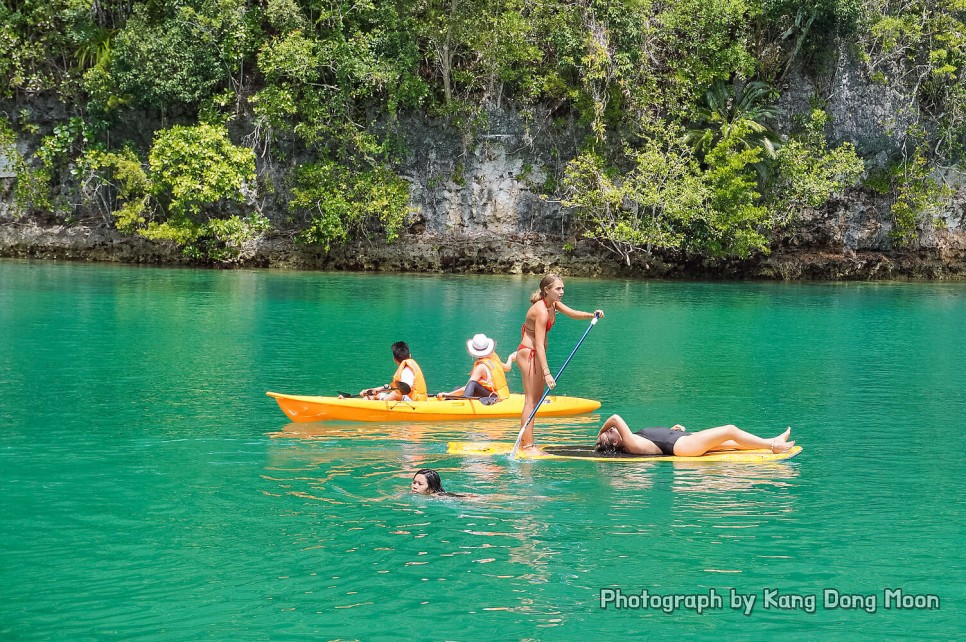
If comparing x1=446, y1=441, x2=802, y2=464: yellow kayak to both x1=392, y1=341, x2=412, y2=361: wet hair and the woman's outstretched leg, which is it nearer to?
the woman's outstretched leg

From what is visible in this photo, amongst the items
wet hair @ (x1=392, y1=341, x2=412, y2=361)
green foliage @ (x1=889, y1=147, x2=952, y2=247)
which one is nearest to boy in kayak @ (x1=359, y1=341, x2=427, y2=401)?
wet hair @ (x1=392, y1=341, x2=412, y2=361)

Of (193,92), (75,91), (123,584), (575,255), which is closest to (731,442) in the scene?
(123,584)

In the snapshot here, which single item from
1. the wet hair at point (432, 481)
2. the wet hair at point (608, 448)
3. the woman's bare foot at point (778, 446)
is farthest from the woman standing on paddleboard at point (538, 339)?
the woman's bare foot at point (778, 446)

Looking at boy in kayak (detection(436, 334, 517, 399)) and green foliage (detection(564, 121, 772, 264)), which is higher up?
green foliage (detection(564, 121, 772, 264))

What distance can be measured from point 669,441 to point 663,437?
8 centimetres

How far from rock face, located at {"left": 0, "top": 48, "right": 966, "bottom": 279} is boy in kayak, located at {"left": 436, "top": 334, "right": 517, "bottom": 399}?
83.7ft

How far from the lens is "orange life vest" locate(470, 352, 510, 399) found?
13.7 meters

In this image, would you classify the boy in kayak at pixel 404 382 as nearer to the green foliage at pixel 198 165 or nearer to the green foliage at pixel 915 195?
the green foliage at pixel 198 165

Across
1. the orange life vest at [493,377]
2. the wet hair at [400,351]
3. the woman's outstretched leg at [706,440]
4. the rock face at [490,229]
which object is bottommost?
the woman's outstretched leg at [706,440]

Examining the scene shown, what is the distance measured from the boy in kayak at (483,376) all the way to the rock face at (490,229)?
83.7ft

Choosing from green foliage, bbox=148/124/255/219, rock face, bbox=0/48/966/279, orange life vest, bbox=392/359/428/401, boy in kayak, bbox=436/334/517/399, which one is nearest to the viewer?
orange life vest, bbox=392/359/428/401

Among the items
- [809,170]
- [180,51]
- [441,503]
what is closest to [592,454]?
[441,503]

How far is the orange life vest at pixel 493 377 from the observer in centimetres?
1370

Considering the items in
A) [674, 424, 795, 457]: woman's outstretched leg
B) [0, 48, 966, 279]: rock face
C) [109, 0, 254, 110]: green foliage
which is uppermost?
[109, 0, 254, 110]: green foliage
